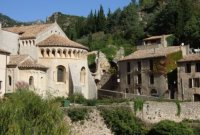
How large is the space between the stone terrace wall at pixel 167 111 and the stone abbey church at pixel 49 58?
12314 mm

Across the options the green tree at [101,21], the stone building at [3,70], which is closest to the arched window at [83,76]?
the stone building at [3,70]

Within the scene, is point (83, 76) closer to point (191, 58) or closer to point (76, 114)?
point (191, 58)

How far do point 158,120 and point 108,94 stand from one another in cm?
2022

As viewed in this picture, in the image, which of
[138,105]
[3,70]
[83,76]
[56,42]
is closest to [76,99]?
[138,105]

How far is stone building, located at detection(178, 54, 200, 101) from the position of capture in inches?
2702

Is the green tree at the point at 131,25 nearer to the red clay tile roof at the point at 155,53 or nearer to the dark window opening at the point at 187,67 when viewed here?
the red clay tile roof at the point at 155,53

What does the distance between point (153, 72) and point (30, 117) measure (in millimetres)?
37964

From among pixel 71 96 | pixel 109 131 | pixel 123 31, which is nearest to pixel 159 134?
pixel 109 131

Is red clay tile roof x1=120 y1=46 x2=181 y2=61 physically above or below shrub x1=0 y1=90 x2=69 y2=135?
above

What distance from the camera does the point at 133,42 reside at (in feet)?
348

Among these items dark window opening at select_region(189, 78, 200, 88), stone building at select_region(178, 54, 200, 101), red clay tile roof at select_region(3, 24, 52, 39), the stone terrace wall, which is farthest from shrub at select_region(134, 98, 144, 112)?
red clay tile roof at select_region(3, 24, 52, 39)

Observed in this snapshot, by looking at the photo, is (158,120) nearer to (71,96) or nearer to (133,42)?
(71,96)

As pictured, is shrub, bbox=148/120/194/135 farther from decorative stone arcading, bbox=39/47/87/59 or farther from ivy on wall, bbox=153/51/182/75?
ivy on wall, bbox=153/51/182/75

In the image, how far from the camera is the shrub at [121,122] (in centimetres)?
5094
